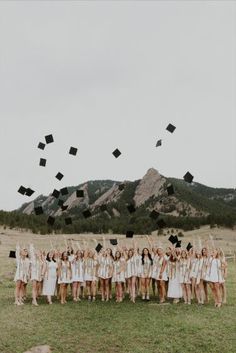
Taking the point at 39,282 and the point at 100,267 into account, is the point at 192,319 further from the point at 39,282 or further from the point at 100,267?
the point at 39,282

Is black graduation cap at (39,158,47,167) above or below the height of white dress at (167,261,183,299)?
above

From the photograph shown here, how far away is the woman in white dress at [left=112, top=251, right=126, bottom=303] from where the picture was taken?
18.0 metres

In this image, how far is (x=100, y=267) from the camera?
733 inches

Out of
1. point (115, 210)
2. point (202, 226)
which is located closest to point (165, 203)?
point (115, 210)

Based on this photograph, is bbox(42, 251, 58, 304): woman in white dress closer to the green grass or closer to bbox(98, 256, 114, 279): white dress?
the green grass

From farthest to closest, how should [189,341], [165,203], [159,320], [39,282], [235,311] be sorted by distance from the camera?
[165,203], [39,282], [235,311], [159,320], [189,341]

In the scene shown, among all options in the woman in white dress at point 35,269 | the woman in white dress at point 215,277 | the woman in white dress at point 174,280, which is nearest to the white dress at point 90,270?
the woman in white dress at point 35,269

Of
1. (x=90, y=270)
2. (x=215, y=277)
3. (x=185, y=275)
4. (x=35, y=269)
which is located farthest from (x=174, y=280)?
(x=35, y=269)

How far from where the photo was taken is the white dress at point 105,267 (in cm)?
1841

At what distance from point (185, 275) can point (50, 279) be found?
4.80m

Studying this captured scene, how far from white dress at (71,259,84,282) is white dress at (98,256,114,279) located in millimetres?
654

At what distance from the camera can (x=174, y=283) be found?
17703mm

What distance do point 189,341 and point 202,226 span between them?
8618cm

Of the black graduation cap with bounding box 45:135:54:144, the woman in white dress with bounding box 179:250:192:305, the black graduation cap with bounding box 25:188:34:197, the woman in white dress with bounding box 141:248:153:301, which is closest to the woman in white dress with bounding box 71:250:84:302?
the woman in white dress with bounding box 141:248:153:301
